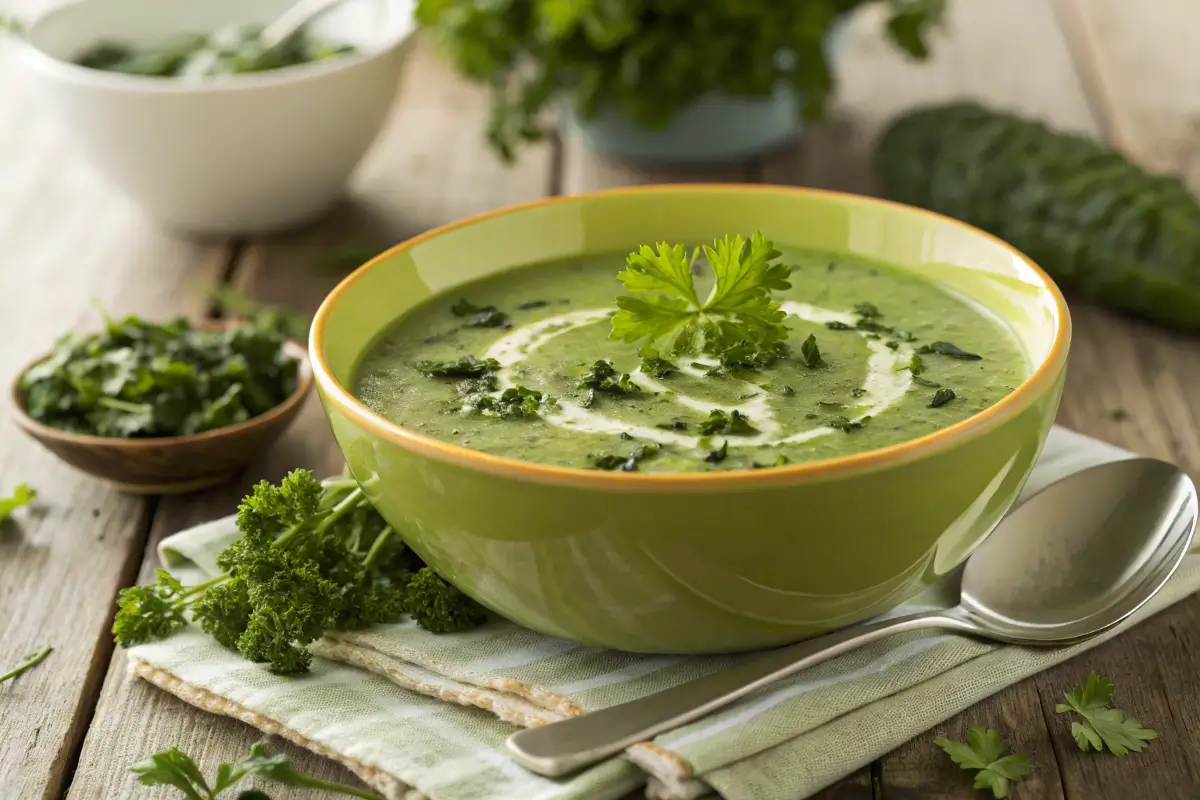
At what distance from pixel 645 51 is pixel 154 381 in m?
1.62

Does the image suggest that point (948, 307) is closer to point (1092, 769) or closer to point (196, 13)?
point (1092, 769)

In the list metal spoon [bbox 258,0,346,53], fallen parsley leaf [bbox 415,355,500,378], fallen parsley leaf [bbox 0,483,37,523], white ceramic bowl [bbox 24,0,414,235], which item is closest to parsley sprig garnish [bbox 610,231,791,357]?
fallen parsley leaf [bbox 415,355,500,378]

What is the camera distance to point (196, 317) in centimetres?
349

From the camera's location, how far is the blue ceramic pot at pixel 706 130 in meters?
4.01

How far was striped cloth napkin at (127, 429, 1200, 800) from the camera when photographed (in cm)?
178

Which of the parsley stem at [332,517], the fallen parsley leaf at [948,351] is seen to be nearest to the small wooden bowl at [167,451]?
the parsley stem at [332,517]

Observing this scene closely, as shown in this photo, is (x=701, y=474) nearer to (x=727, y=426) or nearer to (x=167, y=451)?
(x=727, y=426)

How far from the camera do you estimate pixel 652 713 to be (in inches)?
70.9

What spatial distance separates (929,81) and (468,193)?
162cm

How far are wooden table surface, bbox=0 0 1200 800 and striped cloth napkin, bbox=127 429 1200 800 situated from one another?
0.04 m

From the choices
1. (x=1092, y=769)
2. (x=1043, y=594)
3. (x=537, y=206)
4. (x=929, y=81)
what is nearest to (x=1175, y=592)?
(x=1043, y=594)

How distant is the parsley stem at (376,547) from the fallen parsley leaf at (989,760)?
2.86 feet

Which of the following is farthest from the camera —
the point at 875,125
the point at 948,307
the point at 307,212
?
the point at 875,125

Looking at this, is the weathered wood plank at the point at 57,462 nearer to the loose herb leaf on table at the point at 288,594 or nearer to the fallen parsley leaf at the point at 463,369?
the loose herb leaf on table at the point at 288,594
